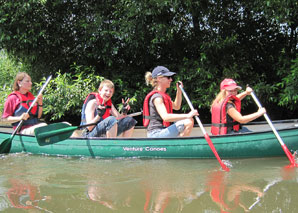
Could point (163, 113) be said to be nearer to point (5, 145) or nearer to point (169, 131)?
point (169, 131)

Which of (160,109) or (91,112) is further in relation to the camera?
(91,112)

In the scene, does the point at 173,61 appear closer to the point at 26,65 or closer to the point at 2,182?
the point at 26,65

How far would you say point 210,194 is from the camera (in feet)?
9.29

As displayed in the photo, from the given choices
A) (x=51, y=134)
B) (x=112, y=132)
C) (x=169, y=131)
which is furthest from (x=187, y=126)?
(x=51, y=134)

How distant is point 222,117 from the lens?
155 inches

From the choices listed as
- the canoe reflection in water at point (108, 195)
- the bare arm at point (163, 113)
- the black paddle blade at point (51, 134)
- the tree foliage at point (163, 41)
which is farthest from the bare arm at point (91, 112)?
the tree foliage at point (163, 41)

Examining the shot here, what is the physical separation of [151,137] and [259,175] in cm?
135

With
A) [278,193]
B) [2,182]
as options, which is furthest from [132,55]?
[278,193]

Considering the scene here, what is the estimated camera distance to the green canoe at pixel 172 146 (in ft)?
12.7

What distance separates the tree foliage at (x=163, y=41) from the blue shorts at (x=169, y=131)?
2.75 m

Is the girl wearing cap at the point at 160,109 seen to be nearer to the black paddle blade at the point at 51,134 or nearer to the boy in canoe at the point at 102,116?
the boy in canoe at the point at 102,116

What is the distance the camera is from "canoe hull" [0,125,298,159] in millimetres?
Result: 3891

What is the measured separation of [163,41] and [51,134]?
3.41 m

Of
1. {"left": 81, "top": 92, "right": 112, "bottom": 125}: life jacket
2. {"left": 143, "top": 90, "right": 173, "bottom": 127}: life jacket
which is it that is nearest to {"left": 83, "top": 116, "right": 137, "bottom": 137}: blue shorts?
{"left": 81, "top": 92, "right": 112, "bottom": 125}: life jacket
